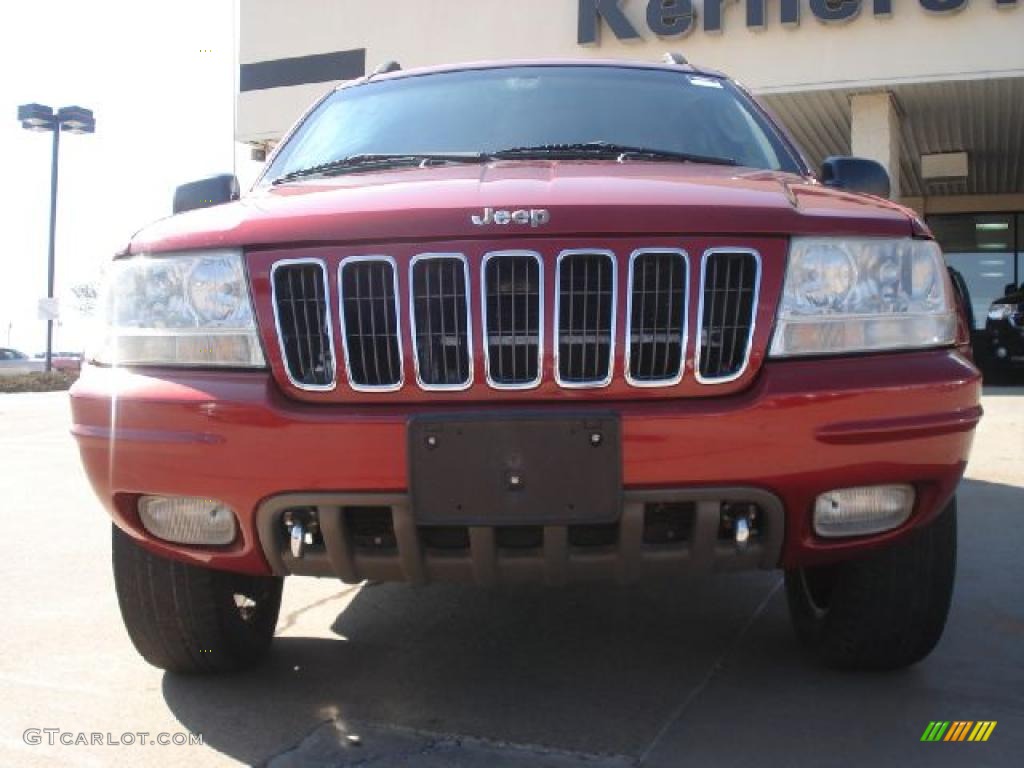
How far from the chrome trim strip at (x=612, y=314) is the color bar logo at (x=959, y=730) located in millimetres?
1181

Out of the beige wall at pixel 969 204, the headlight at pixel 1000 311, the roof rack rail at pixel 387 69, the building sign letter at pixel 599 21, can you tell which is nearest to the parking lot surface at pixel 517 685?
the roof rack rail at pixel 387 69

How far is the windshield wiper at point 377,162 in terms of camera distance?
119 inches

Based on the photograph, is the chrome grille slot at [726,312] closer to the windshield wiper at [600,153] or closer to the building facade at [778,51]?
the windshield wiper at [600,153]

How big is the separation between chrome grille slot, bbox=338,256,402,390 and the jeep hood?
0.07m

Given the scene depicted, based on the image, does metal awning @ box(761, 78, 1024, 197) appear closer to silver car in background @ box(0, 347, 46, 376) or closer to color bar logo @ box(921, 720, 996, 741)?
color bar logo @ box(921, 720, 996, 741)

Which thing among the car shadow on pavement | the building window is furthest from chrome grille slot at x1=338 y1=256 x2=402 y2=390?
the building window

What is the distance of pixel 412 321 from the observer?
2.25 metres

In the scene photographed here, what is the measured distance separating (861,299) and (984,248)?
2181cm

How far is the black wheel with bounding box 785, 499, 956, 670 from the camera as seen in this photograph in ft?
8.68

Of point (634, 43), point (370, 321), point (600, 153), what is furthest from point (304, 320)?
point (634, 43)

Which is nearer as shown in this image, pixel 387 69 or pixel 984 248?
pixel 387 69

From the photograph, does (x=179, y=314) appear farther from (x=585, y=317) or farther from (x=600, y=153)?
(x=600, y=153)

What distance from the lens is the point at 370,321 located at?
7.49 feet

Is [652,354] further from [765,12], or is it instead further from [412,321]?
[765,12]
